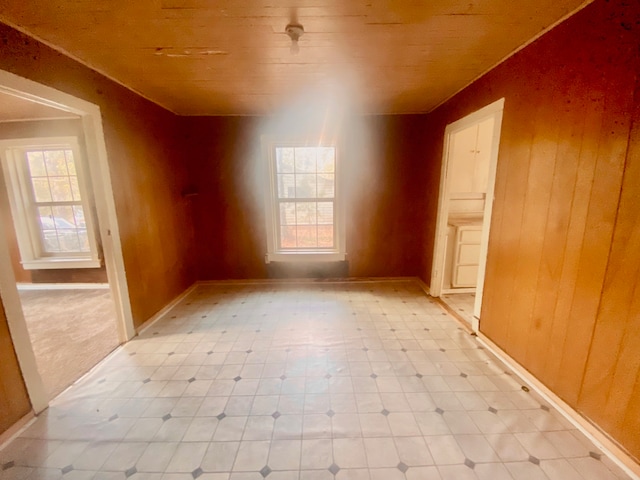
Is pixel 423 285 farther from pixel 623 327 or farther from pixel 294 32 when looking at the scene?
pixel 294 32

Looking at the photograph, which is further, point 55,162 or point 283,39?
point 55,162

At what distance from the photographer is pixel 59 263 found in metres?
3.90

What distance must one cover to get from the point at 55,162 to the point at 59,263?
57.1 inches

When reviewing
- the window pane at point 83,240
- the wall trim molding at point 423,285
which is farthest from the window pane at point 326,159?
the window pane at point 83,240

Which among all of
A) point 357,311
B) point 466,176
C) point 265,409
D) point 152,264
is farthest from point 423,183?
point 152,264

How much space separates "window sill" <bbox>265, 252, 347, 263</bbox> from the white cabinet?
146 cm

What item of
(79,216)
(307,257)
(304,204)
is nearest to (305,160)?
(304,204)

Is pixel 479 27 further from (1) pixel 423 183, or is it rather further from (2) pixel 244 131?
(2) pixel 244 131

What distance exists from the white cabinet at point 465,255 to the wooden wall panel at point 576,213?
117 centimetres

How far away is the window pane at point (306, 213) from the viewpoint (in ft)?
12.8

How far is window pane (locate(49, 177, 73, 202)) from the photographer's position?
386 centimetres

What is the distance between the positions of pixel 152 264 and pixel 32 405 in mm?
1431

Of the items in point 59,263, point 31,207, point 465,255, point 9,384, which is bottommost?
point 9,384

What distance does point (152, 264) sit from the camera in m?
2.88
